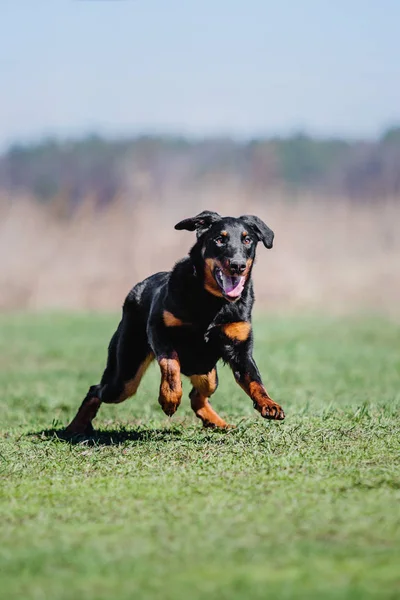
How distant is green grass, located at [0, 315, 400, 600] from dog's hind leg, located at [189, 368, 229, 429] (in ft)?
0.71

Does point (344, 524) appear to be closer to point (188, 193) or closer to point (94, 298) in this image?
point (94, 298)

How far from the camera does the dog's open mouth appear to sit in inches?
319

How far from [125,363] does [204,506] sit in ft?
10.8

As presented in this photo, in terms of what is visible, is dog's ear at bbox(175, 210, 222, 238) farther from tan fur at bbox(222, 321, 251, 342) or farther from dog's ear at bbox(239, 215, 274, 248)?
tan fur at bbox(222, 321, 251, 342)

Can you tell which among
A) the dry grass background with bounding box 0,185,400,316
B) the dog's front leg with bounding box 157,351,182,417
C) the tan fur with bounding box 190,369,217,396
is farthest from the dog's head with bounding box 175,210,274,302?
the dry grass background with bounding box 0,185,400,316

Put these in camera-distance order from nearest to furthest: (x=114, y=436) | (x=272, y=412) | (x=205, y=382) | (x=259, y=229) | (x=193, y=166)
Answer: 1. (x=272, y=412)
2. (x=259, y=229)
3. (x=114, y=436)
4. (x=205, y=382)
5. (x=193, y=166)

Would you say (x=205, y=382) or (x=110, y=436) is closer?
(x=110, y=436)

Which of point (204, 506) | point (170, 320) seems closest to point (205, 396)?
point (170, 320)

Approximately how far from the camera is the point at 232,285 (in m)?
8.14

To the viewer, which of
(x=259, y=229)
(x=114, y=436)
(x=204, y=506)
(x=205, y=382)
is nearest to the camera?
(x=204, y=506)

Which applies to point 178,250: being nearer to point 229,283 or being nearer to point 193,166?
point 193,166

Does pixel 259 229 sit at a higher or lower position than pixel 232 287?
higher

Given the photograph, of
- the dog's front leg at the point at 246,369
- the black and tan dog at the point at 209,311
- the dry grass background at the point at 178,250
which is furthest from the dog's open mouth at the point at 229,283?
the dry grass background at the point at 178,250

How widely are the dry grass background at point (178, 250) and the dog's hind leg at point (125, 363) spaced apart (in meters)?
36.3
